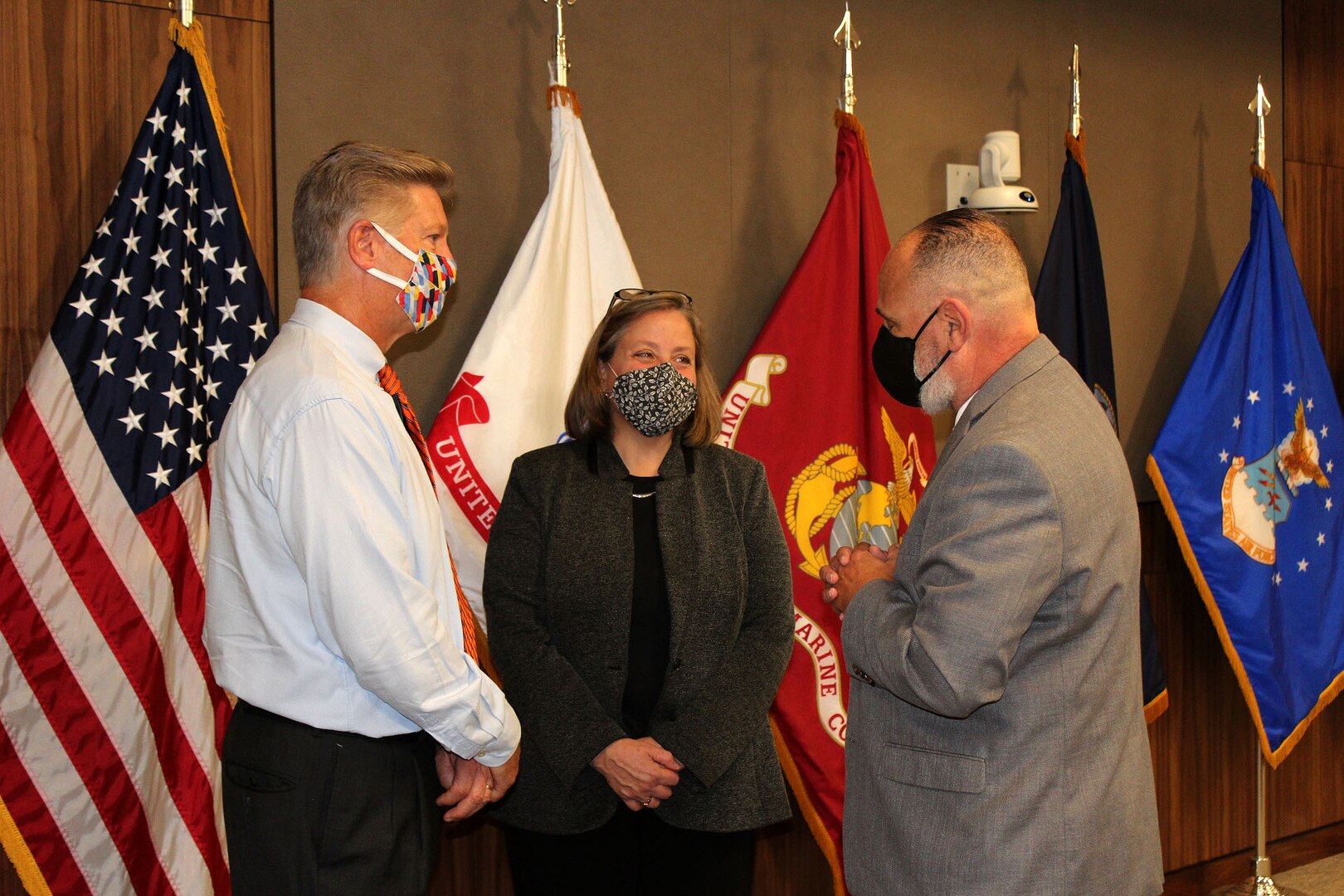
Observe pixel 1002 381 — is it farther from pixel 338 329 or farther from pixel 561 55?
pixel 561 55

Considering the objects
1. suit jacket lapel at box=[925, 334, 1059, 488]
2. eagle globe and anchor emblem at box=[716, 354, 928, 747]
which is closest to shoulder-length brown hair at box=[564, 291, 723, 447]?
eagle globe and anchor emblem at box=[716, 354, 928, 747]

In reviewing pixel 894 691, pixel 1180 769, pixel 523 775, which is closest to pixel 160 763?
pixel 523 775

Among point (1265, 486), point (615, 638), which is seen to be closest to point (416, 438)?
point (615, 638)

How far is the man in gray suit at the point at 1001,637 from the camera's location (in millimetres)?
1558

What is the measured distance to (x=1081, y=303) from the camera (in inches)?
132

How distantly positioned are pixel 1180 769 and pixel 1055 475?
2731 millimetres

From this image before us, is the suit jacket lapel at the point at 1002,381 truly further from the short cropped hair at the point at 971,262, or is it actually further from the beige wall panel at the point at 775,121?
the beige wall panel at the point at 775,121

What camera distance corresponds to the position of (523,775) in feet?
7.13

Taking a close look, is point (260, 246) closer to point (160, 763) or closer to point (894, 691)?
point (160, 763)

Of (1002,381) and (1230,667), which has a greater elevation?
(1002,381)

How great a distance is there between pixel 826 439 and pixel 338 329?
5.03 feet

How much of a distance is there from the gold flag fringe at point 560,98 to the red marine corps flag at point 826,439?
72 cm

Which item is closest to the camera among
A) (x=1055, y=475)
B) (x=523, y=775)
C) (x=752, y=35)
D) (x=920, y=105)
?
(x=1055, y=475)

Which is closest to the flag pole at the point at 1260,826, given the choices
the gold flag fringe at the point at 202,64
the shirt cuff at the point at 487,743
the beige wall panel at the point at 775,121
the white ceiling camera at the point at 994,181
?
the beige wall panel at the point at 775,121
